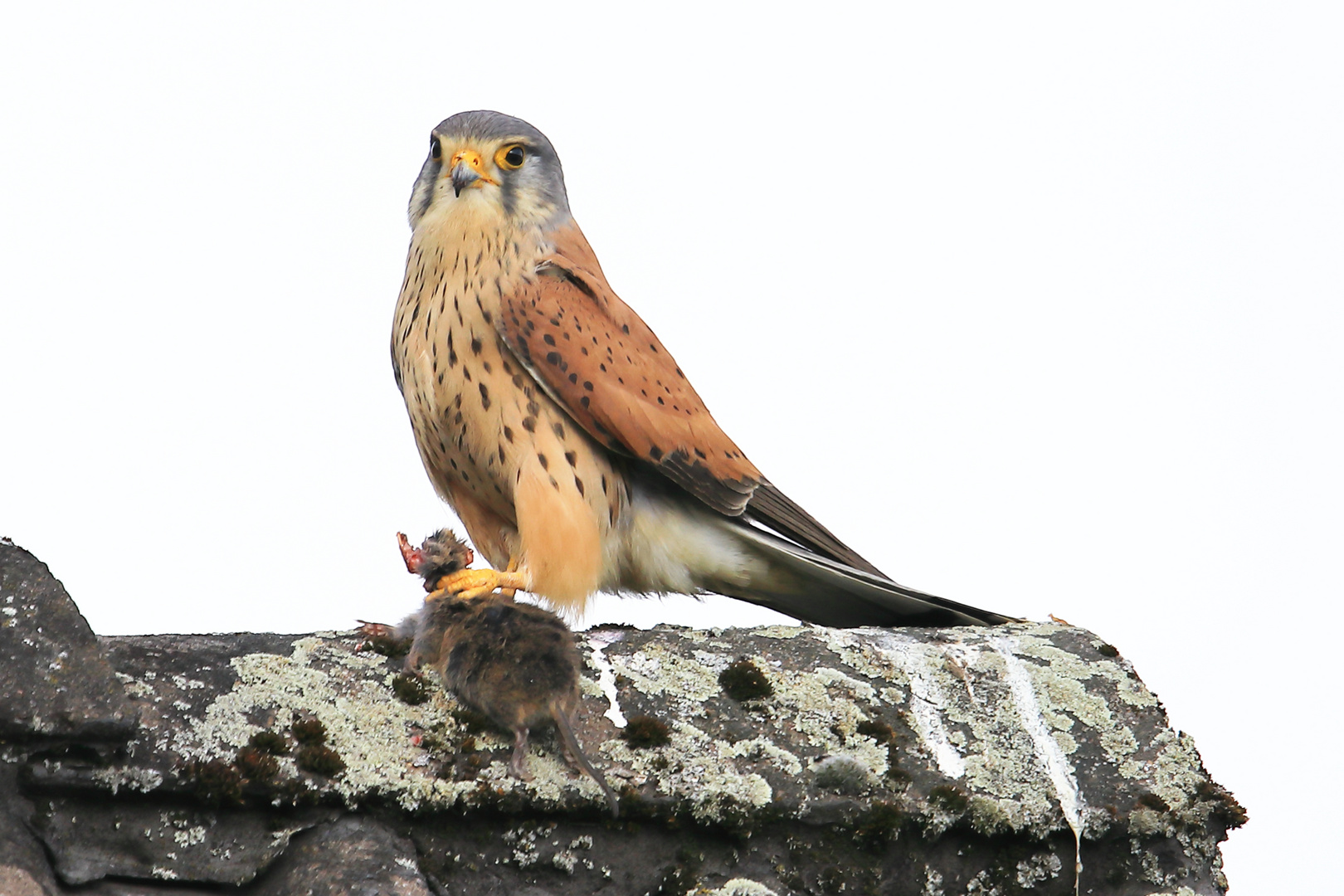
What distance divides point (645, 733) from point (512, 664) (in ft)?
0.90

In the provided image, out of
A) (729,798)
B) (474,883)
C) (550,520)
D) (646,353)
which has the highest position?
(646,353)

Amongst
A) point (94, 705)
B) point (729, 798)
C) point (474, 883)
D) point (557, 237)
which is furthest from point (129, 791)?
point (557, 237)

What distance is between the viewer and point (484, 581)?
3668mm

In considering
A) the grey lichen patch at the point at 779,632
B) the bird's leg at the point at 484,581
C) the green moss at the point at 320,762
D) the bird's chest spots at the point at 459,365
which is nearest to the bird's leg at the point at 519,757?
the green moss at the point at 320,762

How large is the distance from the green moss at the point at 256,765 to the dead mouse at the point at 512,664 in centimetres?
40

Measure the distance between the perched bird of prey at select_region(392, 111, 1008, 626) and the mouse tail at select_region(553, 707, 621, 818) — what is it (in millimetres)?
1195

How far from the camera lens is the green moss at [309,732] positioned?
2.34 m

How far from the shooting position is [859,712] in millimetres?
2775

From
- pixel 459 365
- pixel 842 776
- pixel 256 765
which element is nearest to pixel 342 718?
pixel 256 765

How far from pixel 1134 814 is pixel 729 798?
0.77 meters

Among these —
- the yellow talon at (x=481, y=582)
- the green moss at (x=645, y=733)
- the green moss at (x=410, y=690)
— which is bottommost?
the green moss at (x=645, y=733)

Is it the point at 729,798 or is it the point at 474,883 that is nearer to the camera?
the point at 474,883

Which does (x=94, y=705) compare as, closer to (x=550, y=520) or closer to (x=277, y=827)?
(x=277, y=827)

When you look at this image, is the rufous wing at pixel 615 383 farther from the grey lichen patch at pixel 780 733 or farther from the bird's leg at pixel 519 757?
the bird's leg at pixel 519 757
